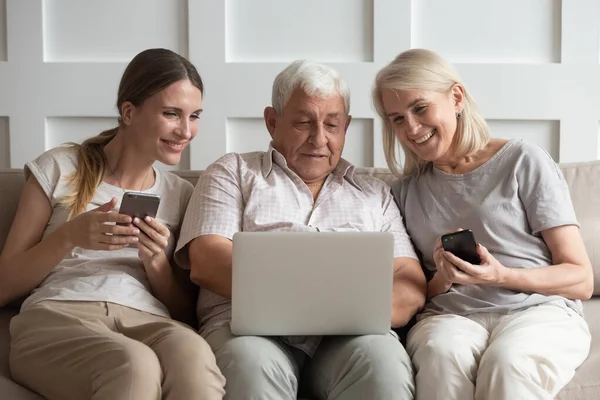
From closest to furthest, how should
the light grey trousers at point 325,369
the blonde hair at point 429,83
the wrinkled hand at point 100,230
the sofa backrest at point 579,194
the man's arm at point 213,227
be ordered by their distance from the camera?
the light grey trousers at point 325,369 → the wrinkled hand at point 100,230 → the man's arm at point 213,227 → the blonde hair at point 429,83 → the sofa backrest at point 579,194

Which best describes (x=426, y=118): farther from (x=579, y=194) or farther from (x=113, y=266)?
(x=113, y=266)

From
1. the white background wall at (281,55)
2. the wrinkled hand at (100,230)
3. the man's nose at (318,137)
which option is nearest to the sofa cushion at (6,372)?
the wrinkled hand at (100,230)

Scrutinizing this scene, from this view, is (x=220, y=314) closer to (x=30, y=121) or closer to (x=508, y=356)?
(x=508, y=356)

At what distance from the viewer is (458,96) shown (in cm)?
210

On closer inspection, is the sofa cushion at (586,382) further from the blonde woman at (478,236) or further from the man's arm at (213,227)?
the man's arm at (213,227)

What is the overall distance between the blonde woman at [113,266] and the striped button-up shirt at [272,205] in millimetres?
108

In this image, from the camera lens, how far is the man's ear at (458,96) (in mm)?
2094

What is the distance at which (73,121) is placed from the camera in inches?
107

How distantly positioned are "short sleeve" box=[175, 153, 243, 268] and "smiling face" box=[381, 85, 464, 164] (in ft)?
1.46

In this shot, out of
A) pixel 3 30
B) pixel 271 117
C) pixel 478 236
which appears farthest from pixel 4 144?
pixel 478 236

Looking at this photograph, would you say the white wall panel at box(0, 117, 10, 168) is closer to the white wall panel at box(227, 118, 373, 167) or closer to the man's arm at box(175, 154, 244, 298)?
the white wall panel at box(227, 118, 373, 167)

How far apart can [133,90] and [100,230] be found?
1.42 ft

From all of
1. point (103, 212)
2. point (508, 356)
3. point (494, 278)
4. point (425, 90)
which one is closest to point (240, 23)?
point (425, 90)

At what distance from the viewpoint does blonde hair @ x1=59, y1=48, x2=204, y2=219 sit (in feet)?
6.63
